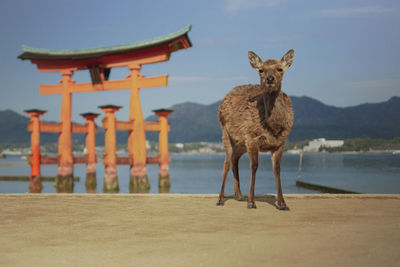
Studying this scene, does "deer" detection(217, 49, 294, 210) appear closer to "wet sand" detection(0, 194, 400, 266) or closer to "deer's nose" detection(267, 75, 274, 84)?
"deer's nose" detection(267, 75, 274, 84)

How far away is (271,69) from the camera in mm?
6211

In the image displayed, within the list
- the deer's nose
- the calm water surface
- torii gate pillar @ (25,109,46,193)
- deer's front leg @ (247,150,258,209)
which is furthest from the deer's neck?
the calm water surface

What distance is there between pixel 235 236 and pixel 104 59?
879 inches

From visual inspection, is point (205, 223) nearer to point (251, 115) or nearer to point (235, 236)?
point (235, 236)

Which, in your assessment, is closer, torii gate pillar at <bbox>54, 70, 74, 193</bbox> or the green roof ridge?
the green roof ridge

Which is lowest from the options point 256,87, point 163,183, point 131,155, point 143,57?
point 163,183

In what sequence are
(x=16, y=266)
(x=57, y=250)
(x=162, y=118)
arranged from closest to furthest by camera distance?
(x=16, y=266)
(x=57, y=250)
(x=162, y=118)

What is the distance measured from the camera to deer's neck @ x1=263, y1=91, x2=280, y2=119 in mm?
6434

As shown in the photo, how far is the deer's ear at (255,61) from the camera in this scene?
6418 mm

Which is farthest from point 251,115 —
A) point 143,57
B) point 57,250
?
point 143,57

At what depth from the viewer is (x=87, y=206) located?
273 inches

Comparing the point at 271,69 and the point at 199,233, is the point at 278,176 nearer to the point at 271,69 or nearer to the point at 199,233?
the point at 271,69

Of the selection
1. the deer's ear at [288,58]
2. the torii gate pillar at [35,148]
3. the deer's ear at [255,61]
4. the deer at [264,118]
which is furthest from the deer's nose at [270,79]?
the torii gate pillar at [35,148]

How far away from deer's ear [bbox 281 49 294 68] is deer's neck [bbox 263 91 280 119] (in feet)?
1.61
